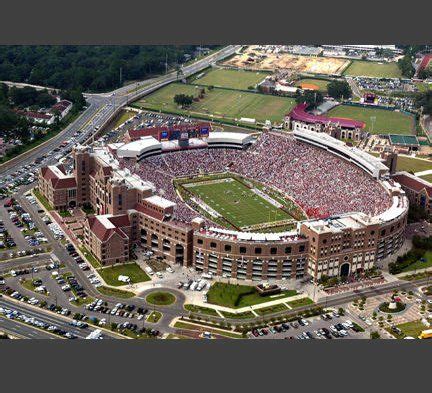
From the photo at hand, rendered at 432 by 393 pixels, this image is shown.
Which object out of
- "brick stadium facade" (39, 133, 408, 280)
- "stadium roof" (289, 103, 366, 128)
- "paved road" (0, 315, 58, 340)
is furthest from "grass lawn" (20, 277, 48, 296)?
"stadium roof" (289, 103, 366, 128)

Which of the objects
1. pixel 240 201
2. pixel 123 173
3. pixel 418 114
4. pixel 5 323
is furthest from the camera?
pixel 418 114

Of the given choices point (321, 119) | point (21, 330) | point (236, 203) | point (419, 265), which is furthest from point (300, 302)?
A: point (321, 119)

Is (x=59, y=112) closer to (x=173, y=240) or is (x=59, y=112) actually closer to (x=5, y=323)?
(x=173, y=240)

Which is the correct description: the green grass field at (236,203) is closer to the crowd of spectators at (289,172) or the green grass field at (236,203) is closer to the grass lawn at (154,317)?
the crowd of spectators at (289,172)

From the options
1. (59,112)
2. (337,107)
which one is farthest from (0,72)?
(337,107)

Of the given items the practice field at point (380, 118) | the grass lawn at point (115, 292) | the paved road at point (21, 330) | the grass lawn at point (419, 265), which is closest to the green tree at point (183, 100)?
the practice field at point (380, 118)

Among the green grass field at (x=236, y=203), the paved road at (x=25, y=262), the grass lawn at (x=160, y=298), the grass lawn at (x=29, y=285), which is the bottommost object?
the grass lawn at (x=160, y=298)
